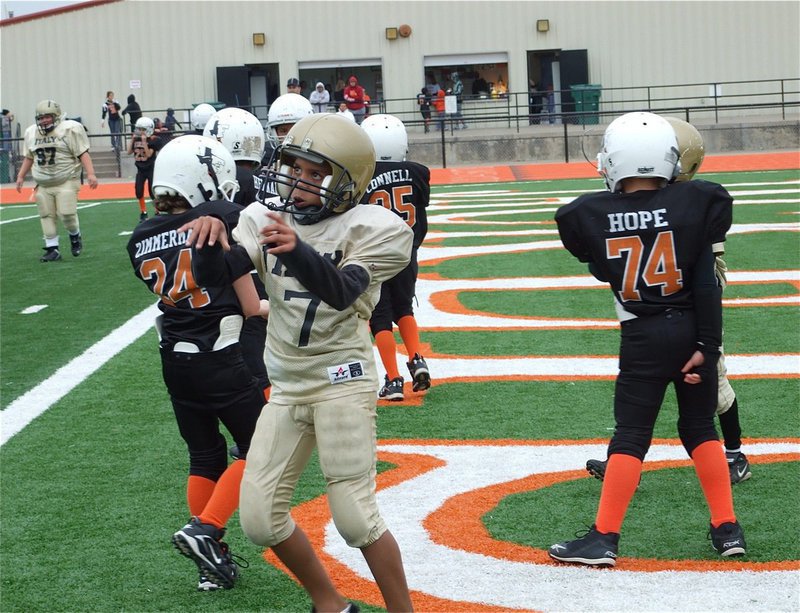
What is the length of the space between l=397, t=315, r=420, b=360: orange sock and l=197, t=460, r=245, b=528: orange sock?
2.70 m

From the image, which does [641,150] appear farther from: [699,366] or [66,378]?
[66,378]

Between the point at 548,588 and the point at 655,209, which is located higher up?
the point at 655,209

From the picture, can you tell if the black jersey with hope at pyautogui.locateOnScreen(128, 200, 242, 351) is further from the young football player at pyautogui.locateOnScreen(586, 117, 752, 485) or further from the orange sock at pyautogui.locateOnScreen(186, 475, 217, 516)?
the young football player at pyautogui.locateOnScreen(586, 117, 752, 485)

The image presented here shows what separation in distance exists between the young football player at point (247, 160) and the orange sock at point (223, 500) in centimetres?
133

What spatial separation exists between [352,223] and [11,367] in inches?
197

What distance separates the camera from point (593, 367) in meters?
7.16

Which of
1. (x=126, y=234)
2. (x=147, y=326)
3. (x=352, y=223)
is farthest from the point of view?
(x=126, y=234)

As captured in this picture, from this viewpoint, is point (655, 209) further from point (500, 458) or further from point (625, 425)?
point (500, 458)

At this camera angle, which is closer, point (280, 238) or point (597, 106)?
point (280, 238)

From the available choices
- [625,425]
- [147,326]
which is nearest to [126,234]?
[147,326]

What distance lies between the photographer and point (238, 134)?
5.91 m

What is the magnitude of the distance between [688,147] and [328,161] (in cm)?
200

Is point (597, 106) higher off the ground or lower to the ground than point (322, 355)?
higher

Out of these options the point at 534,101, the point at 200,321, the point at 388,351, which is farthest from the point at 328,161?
the point at 534,101
